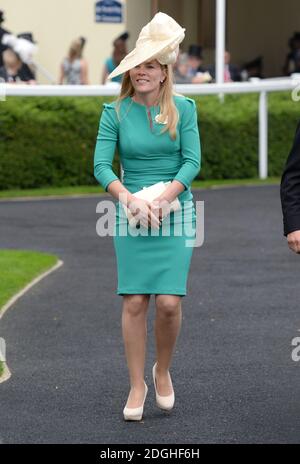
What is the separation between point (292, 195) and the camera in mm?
5703

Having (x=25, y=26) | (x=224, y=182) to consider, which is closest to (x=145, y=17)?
(x=25, y=26)

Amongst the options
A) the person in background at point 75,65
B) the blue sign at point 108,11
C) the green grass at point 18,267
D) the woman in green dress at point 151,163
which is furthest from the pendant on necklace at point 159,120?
the blue sign at point 108,11

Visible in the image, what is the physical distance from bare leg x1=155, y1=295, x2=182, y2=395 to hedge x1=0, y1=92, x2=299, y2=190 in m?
10.6

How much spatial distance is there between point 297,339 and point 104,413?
211 cm

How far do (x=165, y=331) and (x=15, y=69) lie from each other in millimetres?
13037

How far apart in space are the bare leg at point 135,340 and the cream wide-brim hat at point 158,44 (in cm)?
111

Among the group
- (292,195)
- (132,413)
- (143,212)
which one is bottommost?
(132,413)

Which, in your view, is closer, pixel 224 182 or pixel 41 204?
pixel 41 204

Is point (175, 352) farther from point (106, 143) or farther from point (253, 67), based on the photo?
point (253, 67)

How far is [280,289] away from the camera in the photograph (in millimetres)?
10047

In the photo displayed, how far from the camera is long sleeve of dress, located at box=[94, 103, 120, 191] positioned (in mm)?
6141

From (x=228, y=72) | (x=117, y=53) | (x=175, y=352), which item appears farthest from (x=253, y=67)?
(x=175, y=352)

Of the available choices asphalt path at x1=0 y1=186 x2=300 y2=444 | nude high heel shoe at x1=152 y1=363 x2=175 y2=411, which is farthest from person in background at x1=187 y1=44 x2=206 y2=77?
nude high heel shoe at x1=152 y1=363 x2=175 y2=411
